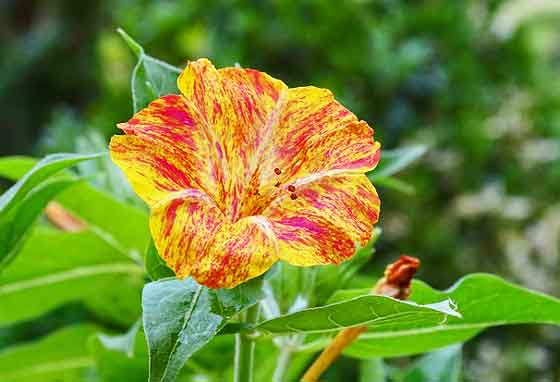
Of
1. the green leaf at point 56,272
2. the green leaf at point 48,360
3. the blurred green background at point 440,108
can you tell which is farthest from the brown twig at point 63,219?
the blurred green background at point 440,108

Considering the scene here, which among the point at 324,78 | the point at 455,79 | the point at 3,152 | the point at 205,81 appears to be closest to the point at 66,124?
the point at 324,78

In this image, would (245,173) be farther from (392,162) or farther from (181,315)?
(392,162)

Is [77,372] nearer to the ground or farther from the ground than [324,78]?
nearer to the ground

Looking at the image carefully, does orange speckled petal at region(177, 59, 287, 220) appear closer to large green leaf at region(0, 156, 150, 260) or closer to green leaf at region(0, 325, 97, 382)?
large green leaf at region(0, 156, 150, 260)

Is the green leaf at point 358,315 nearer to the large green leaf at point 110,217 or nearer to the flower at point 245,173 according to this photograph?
the flower at point 245,173

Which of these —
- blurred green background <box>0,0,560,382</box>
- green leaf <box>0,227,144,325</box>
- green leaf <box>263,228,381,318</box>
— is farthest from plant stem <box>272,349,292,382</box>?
blurred green background <box>0,0,560,382</box>

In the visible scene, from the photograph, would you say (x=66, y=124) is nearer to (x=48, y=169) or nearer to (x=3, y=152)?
(x=48, y=169)

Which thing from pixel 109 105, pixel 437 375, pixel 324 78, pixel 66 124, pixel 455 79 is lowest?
pixel 437 375
